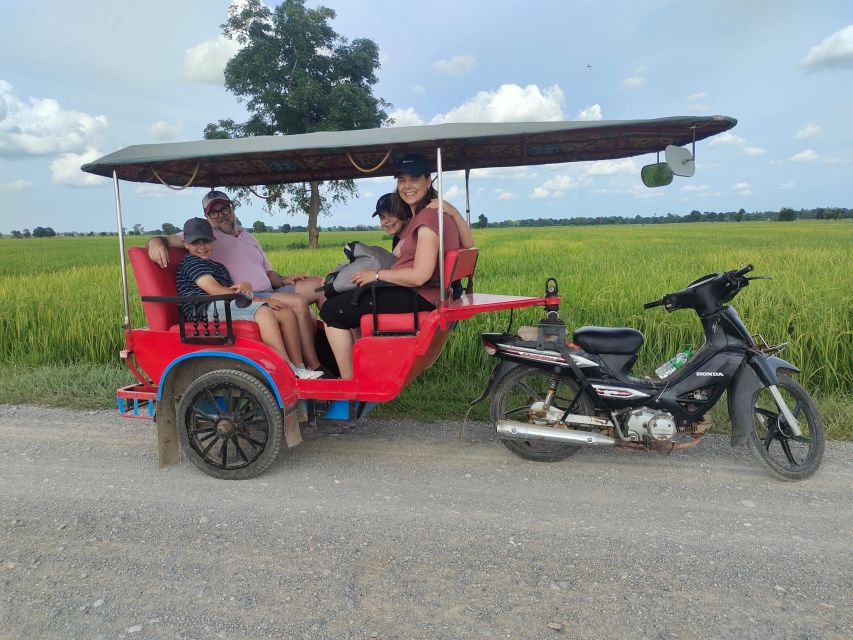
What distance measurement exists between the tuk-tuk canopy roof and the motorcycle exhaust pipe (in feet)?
5.44

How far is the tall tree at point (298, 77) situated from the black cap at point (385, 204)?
844 inches

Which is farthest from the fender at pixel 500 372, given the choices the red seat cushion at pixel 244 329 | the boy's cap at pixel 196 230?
the boy's cap at pixel 196 230

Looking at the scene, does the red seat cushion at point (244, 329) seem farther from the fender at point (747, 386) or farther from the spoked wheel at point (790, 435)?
the spoked wheel at point (790, 435)

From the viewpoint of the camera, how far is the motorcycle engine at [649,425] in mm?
3291

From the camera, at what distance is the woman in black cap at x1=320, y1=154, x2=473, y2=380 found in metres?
3.34

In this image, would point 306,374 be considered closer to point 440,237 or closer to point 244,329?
point 244,329

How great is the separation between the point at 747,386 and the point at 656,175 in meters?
1.32

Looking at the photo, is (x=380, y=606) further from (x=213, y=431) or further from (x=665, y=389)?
(x=665, y=389)

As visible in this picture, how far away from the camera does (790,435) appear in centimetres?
325

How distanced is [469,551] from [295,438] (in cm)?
140

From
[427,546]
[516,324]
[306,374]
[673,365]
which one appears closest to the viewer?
[427,546]

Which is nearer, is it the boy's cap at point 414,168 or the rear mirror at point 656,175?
the rear mirror at point 656,175

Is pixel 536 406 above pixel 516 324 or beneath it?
beneath

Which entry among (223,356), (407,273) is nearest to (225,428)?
(223,356)
